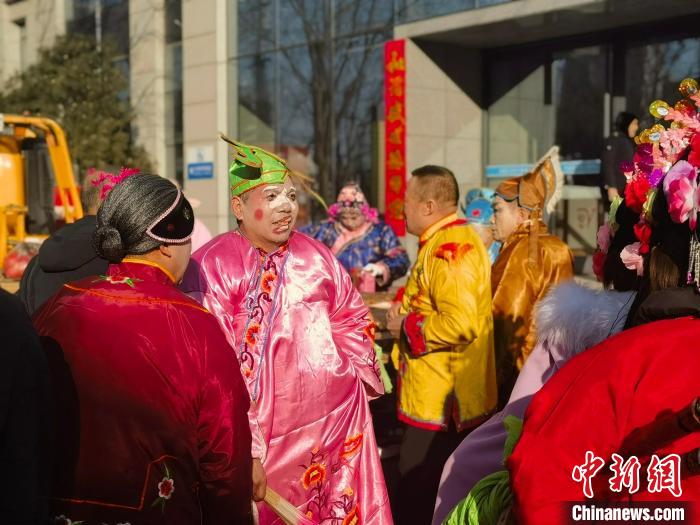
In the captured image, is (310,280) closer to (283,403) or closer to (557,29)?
(283,403)

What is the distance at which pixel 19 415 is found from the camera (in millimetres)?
1705

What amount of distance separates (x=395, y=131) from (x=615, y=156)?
3521 millimetres

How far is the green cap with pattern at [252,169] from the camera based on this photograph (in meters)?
3.49

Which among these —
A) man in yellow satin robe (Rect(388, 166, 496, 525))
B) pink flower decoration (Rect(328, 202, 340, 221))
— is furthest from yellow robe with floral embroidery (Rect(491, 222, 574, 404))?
pink flower decoration (Rect(328, 202, 340, 221))

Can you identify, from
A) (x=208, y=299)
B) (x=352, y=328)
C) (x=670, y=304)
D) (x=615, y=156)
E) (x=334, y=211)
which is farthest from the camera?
(x=615, y=156)

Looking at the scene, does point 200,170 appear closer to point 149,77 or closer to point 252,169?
point 149,77

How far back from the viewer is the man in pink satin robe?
3398mm

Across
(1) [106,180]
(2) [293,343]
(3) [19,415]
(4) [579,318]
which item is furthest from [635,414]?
(1) [106,180]

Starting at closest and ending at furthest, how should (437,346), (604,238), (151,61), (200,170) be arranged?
(604,238) < (437,346) < (200,170) < (151,61)

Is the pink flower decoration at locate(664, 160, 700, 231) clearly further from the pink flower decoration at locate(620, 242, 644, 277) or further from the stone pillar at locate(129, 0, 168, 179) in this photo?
the stone pillar at locate(129, 0, 168, 179)

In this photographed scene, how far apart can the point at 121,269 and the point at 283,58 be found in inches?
489

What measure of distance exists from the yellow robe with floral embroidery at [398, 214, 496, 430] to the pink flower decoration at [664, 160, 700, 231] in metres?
2.02

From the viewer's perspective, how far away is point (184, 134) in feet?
51.4

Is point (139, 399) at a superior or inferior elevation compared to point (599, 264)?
inferior
